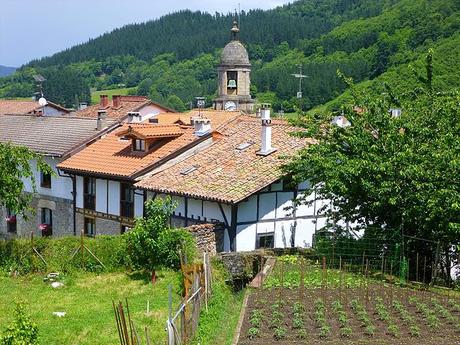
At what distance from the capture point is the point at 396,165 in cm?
2006

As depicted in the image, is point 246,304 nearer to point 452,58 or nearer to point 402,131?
point 402,131

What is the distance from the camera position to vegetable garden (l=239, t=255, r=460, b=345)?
14867 millimetres

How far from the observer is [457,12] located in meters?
119

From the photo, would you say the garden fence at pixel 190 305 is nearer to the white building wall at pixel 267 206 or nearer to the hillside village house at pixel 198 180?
the hillside village house at pixel 198 180

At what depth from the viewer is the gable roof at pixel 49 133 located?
33250 millimetres

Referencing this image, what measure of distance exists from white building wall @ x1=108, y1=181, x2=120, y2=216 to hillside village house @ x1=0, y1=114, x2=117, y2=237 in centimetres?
261

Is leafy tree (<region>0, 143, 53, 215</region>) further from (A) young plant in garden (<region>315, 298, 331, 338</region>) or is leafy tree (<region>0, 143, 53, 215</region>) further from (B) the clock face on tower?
(B) the clock face on tower

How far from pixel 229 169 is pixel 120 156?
6.46 m

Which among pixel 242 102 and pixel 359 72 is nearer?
pixel 242 102

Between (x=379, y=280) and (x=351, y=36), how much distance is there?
125 metres

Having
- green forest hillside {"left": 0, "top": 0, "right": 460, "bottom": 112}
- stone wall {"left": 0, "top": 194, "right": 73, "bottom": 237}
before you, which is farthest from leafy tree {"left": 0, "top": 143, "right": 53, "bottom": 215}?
green forest hillside {"left": 0, "top": 0, "right": 460, "bottom": 112}

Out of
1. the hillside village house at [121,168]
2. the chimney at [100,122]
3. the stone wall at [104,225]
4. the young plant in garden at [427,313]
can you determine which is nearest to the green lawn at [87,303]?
the young plant in garden at [427,313]

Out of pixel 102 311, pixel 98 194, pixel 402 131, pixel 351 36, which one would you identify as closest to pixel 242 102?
pixel 98 194

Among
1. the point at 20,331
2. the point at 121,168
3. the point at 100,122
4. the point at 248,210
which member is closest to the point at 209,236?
the point at 248,210
